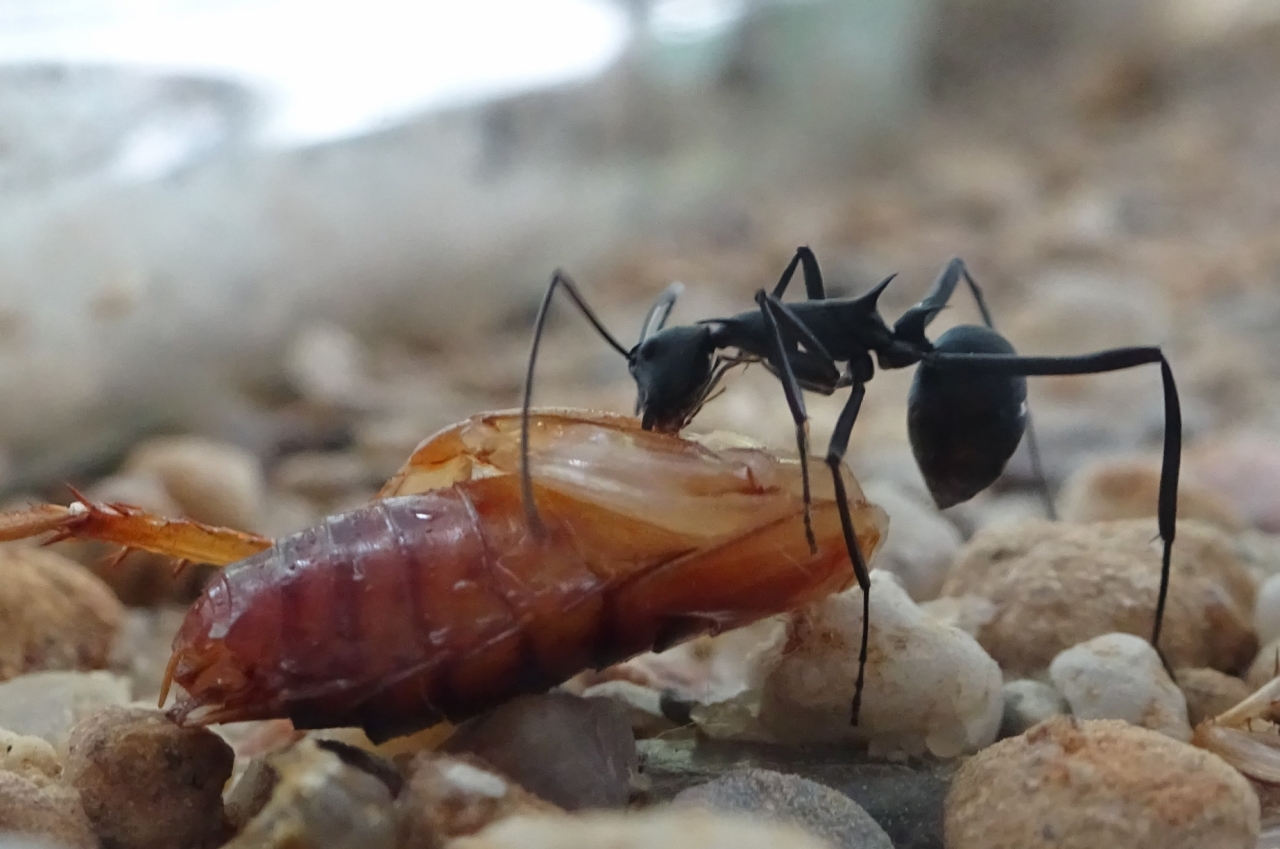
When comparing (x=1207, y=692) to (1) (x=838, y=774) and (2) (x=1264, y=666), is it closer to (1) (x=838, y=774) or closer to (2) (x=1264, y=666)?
(2) (x=1264, y=666)

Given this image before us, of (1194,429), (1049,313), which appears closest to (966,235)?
(1049,313)

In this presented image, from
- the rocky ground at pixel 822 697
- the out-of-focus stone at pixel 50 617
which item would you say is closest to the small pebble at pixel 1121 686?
the rocky ground at pixel 822 697

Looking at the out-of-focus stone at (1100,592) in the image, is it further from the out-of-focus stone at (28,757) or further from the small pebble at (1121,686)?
the out-of-focus stone at (28,757)

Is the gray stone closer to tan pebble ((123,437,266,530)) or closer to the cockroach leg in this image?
the cockroach leg

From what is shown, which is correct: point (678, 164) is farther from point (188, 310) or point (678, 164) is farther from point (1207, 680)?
point (1207, 680)

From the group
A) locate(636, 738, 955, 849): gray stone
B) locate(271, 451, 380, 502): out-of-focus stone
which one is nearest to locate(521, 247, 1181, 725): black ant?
locate(636, 738, 955, 849): gray stone

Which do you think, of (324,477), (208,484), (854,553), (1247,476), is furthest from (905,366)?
(324,477)
